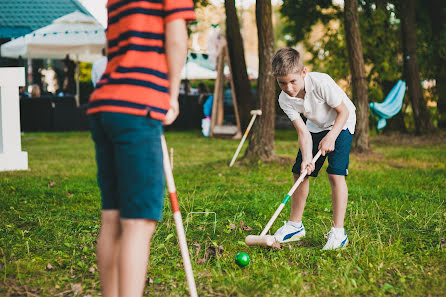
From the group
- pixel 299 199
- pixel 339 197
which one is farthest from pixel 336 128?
pixel 299 199

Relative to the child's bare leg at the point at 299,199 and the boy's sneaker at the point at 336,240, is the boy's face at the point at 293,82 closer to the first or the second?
the child's bare leg at the point at 299,199

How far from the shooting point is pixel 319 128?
387 cm

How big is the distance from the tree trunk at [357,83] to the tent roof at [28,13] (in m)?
11.8

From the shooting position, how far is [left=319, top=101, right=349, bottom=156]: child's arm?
3592mm

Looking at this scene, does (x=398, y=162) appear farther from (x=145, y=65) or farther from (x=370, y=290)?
(x=145, y=65)

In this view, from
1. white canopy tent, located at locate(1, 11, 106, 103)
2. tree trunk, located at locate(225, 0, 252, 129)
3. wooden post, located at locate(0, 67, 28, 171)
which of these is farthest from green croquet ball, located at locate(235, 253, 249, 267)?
white canopy tent, located at locate(1, 11, 106, 103)

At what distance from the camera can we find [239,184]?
6359mm

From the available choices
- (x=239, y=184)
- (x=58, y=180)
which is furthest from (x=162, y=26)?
(x=58, y=180)

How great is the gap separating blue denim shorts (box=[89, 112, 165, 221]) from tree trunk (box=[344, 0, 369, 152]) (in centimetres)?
755

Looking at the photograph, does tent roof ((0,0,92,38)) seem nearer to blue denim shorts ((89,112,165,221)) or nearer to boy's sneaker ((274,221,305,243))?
boy's sneaker ((274,221,305,243))

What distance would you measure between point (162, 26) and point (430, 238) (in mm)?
2616

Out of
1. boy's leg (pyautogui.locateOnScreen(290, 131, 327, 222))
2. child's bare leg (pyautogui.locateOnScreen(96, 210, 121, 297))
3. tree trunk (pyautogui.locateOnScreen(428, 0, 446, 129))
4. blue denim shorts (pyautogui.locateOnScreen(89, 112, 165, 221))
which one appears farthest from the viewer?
tree trunk (pyautogui.locateOnScreen(428, 0, 446, 129))

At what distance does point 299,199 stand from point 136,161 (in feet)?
6.79

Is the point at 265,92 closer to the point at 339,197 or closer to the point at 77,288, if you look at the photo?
the point at 339,197
